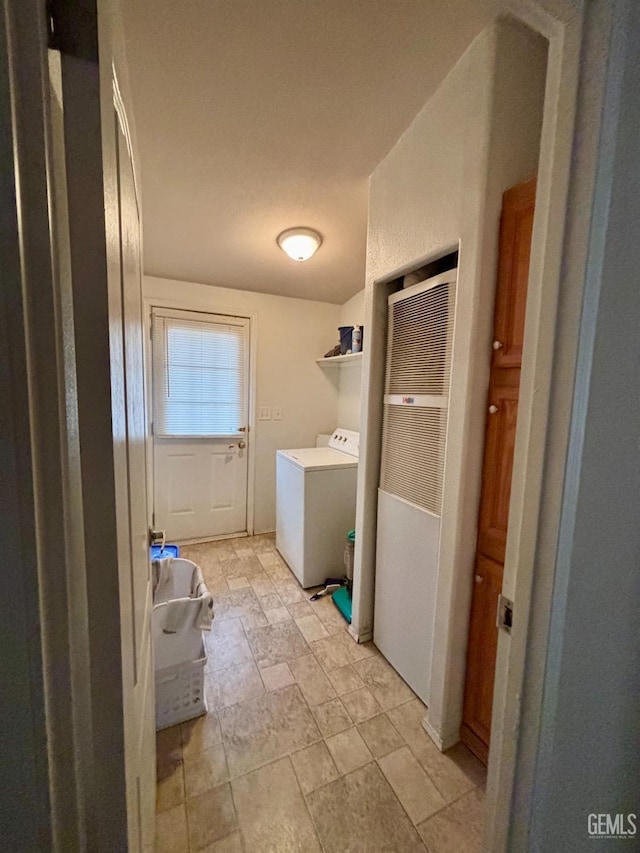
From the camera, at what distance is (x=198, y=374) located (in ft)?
9.91

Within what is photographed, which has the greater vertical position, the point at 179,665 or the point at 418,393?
the point at 418,393

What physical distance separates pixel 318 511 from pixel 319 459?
1.26 ft

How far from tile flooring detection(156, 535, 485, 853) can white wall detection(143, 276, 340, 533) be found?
63.0 inches

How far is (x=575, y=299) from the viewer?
0.59 metres

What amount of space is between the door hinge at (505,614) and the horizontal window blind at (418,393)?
721 millimetres

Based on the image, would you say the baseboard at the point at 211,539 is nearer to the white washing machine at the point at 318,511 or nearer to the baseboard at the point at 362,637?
the white washing machine at the point at 318,511

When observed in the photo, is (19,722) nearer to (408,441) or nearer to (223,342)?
(408,441)

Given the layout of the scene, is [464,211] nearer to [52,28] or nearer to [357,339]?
[52,28]

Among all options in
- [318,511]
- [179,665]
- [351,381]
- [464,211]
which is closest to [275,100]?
[464,211]

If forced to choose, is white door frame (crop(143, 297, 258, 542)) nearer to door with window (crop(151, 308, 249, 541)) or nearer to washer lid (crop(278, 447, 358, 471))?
door with window (crop(151, 308, 249, 541))

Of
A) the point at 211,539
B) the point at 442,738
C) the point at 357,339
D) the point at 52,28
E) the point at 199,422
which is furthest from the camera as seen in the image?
the point at 211,539

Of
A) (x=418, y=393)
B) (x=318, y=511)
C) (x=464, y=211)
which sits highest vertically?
(x=464, y=211)

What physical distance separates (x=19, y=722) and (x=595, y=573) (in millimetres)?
900

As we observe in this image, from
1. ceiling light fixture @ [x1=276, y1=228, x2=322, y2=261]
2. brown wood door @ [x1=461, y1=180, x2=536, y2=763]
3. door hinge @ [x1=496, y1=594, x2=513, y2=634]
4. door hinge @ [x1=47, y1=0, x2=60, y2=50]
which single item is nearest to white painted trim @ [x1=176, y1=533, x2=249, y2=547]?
brown wood door @ [x1=461, y1=180, x2=536, y2=763]
